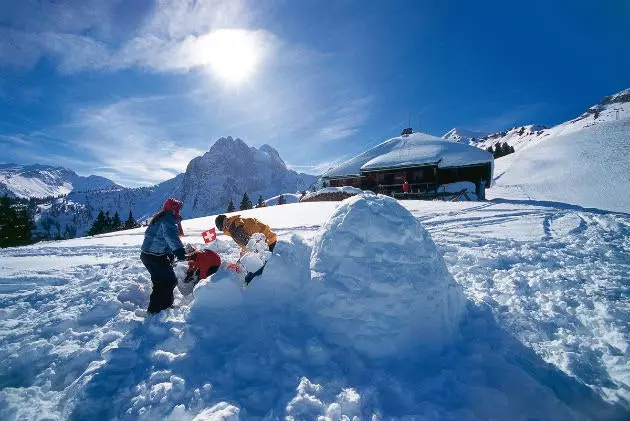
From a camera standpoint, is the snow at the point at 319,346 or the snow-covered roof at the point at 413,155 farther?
the snow-covered roof at the point at 413,155

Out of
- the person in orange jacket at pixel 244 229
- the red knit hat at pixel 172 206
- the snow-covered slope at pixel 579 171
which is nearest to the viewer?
the red knit hat at pixel 172 206

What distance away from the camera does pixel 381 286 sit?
3441 millimetres

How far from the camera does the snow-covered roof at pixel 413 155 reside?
779 inches

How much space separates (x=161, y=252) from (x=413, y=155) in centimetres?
2074

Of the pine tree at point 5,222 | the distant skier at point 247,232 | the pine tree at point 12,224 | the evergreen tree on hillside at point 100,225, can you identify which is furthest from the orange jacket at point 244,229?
the evergreen tree on hillside at point 100,225

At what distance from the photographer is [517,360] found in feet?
10.1

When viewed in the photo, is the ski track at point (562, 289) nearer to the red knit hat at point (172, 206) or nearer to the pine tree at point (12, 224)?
the red knit hat at point (172, 206)

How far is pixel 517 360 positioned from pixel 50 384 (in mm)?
4635

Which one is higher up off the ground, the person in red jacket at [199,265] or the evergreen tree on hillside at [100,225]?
the evergreen tree on hillside at [100,225]

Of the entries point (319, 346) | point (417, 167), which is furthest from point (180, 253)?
point (417, 167)

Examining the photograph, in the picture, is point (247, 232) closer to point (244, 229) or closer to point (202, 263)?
point (244, 229)

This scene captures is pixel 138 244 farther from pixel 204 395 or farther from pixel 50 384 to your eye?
pixel 204 395

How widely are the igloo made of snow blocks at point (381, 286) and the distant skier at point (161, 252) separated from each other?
6.40 ft

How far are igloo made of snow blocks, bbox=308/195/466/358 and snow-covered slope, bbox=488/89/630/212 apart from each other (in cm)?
1470
